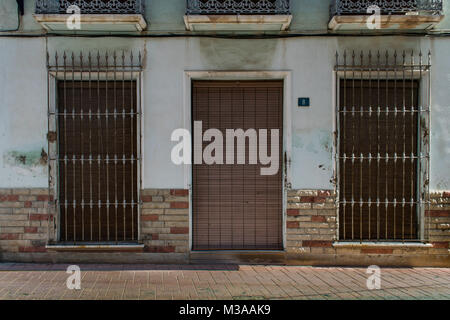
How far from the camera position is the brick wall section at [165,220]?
6.75 meters

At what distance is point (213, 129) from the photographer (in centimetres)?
694

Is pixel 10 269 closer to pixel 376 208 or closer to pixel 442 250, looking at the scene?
pixel 376 208

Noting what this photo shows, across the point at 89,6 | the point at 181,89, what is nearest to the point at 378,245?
the point at 181,89

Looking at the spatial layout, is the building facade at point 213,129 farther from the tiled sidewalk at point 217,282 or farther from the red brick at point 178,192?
the tiled sidewalk at point 217,282

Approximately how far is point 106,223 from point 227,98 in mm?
2654

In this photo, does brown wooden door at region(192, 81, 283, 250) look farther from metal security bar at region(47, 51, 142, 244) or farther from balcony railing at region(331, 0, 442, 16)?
balcony railing at region(331, 0, 442, 16)

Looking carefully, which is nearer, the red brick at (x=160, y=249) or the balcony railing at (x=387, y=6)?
the balcony railing at (x=387, y=6)

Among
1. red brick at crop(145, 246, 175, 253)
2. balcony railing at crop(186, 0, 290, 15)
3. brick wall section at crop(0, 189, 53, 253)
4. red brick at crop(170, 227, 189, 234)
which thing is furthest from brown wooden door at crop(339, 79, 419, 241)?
brick wall section at crop(0, 189, 53, 253)

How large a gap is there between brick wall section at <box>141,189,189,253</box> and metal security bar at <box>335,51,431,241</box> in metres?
2.37

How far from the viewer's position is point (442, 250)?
681 cm

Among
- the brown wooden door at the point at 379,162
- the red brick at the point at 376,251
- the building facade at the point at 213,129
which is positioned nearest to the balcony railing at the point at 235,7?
the building facade at the point at 213,129

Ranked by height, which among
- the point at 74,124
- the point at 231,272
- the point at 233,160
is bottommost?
the point at 231,272

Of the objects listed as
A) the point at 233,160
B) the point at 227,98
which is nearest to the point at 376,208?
the point at 233,160

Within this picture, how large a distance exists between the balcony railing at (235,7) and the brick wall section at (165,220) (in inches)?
104
